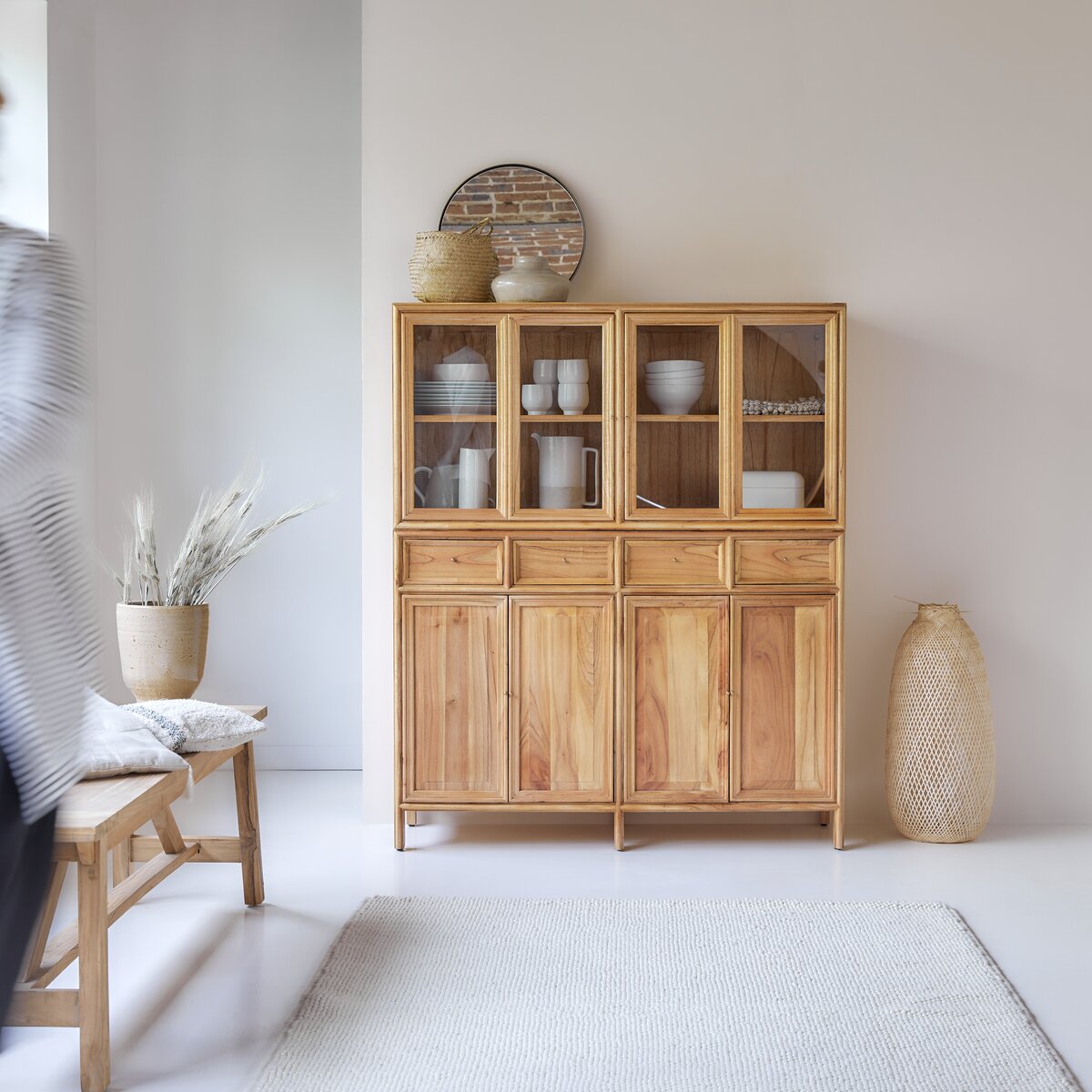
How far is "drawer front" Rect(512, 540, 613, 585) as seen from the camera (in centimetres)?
321

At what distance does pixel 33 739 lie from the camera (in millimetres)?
1146

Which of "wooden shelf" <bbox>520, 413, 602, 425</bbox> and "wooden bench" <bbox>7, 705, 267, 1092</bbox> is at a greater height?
"wooden shelf" <bbox>520, 413, 602, 425</bbox>

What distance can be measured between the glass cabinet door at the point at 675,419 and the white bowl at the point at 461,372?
1.45 feet

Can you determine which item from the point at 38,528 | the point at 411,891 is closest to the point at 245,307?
the point at 411,891

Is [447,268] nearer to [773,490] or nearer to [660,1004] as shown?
[773,490]

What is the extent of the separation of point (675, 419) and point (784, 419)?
1.10 ft

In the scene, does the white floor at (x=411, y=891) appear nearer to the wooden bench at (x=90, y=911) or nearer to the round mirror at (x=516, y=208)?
the wooden bench at (x=90, y=911)

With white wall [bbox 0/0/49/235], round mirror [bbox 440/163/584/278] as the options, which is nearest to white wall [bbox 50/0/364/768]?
white wall [bbox 0/0/49/235]

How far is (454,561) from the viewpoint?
323cm

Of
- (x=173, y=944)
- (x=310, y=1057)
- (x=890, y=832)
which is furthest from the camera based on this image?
(x=890, y=832)

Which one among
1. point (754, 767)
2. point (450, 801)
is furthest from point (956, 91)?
point (450, 801)

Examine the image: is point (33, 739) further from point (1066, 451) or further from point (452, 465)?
point (1066, 451)

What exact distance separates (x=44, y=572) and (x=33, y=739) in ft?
0.62

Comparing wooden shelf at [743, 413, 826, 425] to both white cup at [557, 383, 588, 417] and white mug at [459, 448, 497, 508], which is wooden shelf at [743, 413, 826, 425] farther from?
white mug at [459, 448, 497, 508]
